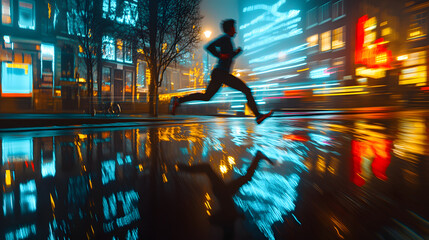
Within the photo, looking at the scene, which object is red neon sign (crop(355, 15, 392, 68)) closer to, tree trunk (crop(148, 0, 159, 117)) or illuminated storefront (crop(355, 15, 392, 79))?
illuminated storefront (crop(355, 15, 392, 79))

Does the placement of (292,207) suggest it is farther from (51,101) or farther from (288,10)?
(288,10)

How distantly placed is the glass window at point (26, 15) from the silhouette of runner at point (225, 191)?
1178 inches

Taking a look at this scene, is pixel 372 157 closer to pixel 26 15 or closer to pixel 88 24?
pixel 88 24

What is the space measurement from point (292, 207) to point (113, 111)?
16581mm

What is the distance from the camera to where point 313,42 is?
4656 centimetres

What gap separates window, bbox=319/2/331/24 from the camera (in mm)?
42906

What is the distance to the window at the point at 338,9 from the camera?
4035 cm

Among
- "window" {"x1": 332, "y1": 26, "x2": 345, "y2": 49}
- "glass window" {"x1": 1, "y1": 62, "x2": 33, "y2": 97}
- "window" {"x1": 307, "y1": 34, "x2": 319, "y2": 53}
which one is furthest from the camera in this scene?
"window" {"x1": 307, "y1": 34, "x2": 319, "y2": 53}

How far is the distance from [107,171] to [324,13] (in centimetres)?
4722

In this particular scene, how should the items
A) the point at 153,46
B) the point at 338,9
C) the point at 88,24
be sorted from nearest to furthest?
the point at 153,46 < the point at 88,24 < the point at 338,9

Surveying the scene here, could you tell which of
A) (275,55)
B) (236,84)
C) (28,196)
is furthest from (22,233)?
(275,55)

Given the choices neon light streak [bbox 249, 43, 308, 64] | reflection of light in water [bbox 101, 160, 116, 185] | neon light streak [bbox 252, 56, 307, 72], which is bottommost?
reflection of light in water [bbox 101, 160, 116, 185]

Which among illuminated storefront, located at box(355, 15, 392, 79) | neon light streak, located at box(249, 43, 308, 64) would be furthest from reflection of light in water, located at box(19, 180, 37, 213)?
neon light streak, located at box(249, 43, 308, 64)

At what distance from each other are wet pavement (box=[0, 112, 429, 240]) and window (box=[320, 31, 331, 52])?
43.3 metres
